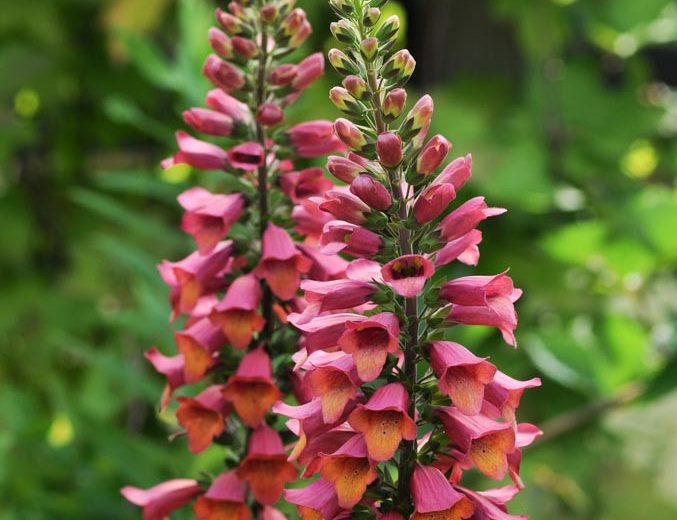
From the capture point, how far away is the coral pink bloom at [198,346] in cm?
62

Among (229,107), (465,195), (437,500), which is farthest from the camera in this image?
(465,195)

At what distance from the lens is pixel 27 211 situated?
2.14 meters

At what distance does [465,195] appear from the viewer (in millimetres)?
1535

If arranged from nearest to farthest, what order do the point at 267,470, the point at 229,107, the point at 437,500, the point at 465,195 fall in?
1. the point at 437,500
2. the point at 267,470
3. the point at 229,107
4. the point at 465,195

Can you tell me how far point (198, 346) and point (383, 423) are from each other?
0.64 feet

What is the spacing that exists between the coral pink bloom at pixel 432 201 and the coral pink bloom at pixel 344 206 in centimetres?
3

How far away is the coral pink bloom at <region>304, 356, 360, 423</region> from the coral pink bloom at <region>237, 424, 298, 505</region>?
0.36 feet

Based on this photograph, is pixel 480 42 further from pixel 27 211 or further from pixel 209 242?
pixel 209 242

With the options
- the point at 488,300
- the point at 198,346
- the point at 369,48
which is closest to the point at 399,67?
the point at 369,48

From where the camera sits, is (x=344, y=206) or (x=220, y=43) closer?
(x=344, y=206)

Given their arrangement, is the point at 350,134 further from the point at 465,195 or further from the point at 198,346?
the point at 465,195

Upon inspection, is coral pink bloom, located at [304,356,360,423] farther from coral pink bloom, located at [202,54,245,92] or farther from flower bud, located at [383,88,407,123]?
coral pink bloom, located at [202,54,245,92]

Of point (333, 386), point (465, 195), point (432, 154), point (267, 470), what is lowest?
point (465, 195)

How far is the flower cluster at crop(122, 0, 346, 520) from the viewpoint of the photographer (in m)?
0.60
